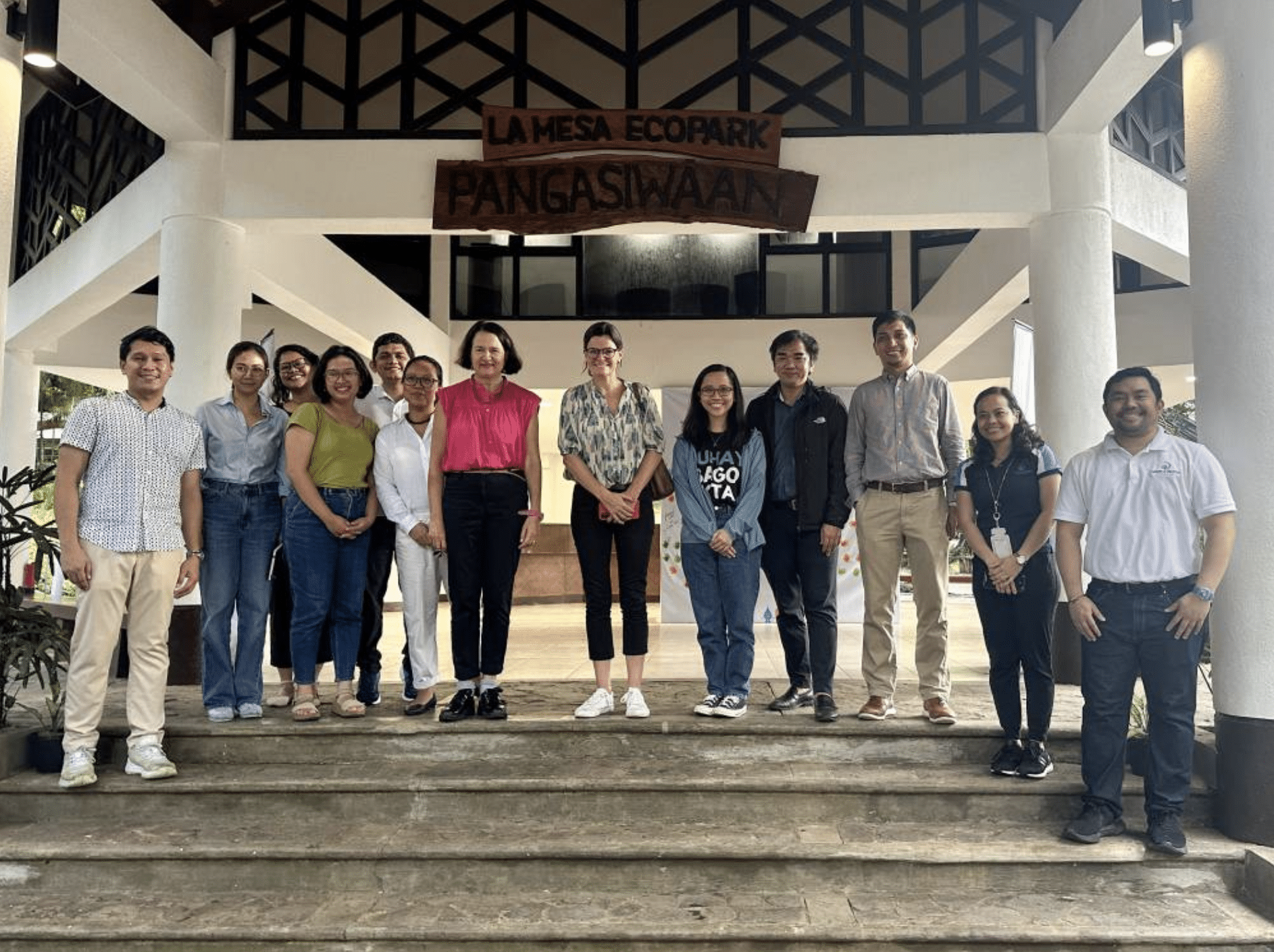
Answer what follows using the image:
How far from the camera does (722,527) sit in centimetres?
402

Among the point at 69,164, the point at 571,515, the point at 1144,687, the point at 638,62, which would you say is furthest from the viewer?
the point at 69,164

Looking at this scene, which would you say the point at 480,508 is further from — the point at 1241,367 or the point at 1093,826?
the point at 1241,367

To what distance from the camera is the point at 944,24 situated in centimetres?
593

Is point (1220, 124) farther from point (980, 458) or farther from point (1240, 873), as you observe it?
point (1240, 873)

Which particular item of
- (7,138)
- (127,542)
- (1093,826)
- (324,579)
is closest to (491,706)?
(324,579)

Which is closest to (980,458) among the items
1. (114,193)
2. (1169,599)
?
(1169,599)

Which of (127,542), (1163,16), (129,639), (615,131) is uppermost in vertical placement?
(615,131)

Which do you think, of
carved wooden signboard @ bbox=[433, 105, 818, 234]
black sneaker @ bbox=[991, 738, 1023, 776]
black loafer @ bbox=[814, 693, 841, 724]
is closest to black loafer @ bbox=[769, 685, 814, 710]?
black loafer @ bbox=[814, 693, 841, 724]

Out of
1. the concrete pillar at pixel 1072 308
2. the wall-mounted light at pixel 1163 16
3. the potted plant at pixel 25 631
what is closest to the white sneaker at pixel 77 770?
the potted plant at pixel 25 631

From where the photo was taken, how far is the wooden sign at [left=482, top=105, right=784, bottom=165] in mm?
5672

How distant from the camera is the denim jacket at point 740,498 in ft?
13.1

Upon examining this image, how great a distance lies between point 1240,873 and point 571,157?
4527 mm

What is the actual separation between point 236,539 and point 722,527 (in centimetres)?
189

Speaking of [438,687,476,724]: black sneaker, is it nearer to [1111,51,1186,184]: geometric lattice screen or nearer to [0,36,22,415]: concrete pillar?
[0,36,22,415]: concrete pillar
